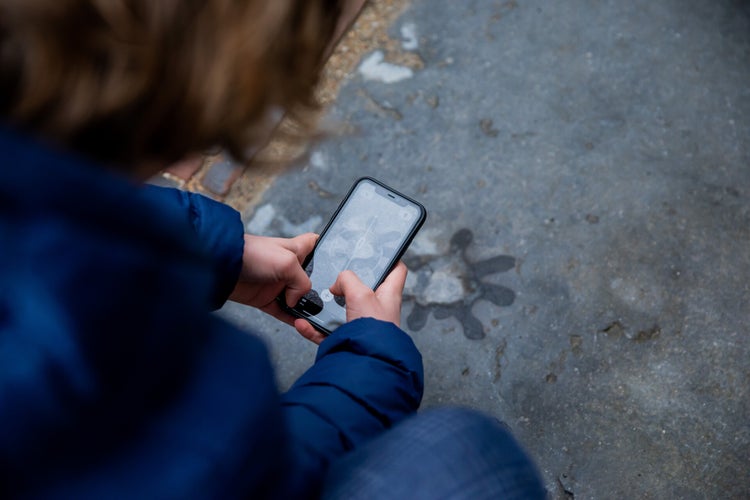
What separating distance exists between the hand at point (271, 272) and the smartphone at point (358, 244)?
0.09 ft

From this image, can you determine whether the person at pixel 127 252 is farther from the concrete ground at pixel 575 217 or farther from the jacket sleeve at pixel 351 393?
the concrete ground at pixel 575 217

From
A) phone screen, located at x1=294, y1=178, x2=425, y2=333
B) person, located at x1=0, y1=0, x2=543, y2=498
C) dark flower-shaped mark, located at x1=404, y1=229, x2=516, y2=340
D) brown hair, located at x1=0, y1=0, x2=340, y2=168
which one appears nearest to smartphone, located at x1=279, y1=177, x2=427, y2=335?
phone screen, located at x1=294, y1=178, x2=425, y2=333

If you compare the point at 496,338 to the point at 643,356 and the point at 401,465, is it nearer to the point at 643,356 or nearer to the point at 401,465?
the point at 643,356

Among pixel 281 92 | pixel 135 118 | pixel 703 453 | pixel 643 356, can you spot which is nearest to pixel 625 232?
pixel 643 356

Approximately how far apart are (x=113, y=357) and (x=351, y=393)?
1.48ft

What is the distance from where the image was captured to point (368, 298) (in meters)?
1.11

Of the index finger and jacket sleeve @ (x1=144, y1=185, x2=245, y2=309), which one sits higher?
jacket sleeve @ (x1=144, y1=185, x2=245, y2=309)

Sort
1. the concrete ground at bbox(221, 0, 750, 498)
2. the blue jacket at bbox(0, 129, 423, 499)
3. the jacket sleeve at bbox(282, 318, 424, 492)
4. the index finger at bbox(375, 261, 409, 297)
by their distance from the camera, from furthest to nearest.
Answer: the concrete ground at bbox(221, 0, 750, 498)
the index finger at bbox(375, 261, 409, 297)
the jacket sleeve at bbox(282, 318, 424, 492)
the blue jacket at bbox(0, 129, 423, 499)

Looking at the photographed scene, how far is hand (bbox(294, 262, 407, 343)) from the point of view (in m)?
1.09

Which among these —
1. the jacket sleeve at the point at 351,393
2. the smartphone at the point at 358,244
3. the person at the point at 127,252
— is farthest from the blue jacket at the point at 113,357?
the smartphone at the point at 358,244

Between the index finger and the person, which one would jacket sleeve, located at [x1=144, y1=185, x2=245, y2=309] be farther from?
the person

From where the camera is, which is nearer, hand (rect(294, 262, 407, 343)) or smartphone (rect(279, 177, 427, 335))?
hand (rect(294, 262, 407, 343))

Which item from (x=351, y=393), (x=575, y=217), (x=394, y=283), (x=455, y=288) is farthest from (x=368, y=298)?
(x=575, y=217)

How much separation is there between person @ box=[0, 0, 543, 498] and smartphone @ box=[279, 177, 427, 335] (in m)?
0.51
